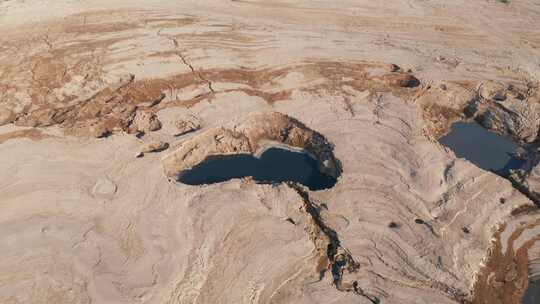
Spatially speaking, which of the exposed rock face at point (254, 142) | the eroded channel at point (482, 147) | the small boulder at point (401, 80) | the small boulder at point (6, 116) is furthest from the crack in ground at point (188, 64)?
the eroded channel at point (482, 147)

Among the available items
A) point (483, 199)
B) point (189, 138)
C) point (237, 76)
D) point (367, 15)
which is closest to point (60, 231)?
point (189, 138)

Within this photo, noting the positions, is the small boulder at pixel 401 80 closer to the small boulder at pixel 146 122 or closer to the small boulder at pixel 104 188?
the small boulder at pixel 146 122

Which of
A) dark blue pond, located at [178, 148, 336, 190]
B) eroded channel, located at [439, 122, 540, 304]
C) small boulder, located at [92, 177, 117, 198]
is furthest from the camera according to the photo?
eroded channel, located at [439, 122, 540, 304]

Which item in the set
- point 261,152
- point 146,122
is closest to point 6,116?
point 146,122

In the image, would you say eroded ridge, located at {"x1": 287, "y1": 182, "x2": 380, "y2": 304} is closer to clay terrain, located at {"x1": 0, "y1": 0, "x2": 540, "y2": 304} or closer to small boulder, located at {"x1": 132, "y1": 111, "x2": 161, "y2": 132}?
clay terrain, located at {"x1": 0, "y1": 0, "x2": 540, "y2": 304}

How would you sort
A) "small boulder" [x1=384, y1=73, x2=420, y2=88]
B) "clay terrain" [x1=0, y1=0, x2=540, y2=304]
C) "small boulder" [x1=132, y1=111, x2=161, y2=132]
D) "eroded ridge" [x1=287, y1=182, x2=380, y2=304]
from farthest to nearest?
1. "small boulder" [x1=384, y1=73, x2=420, y2=88]
2. "small boulder" [x1=132, y1=111, x2=161, y2=132]
3. "clay terrain" [x1=0, y1=0, x2=540, y2=304]
4. "eroded ridge" [x1=287, y1=182, x2=380, y2=304]

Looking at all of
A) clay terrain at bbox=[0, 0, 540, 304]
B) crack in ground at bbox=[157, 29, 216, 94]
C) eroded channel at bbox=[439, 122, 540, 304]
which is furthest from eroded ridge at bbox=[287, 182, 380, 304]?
crack in ground at bbox=[157, 29, 216, 94]

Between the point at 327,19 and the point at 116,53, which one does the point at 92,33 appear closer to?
the point at 116,53
